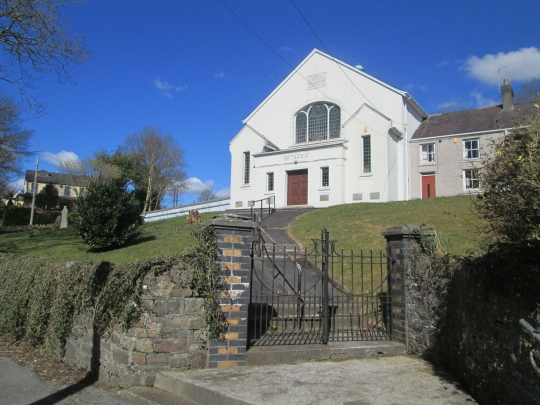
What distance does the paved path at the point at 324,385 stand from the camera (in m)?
4.62

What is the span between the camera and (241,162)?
104 feet

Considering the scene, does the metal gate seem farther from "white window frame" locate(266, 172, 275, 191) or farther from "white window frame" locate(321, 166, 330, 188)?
"white window frame" locate(266, 172, 275, 191)

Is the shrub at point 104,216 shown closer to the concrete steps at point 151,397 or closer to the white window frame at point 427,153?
the concrete steps at point 151,397

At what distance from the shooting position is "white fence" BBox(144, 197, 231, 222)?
3378cm

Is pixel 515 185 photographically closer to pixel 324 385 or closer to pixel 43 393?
pixel 324 385

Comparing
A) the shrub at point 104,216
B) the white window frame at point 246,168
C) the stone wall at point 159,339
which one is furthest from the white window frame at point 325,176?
the stone wall at point 159,339

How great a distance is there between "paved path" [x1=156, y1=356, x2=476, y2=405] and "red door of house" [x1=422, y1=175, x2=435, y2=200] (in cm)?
2403

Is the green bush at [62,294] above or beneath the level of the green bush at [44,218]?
beneath

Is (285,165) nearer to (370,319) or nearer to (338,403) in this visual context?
(370,319)

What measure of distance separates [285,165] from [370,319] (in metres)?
21.5

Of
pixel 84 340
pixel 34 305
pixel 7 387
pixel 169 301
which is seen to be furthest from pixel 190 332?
pixel 34 305

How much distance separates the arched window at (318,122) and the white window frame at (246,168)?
398 cm

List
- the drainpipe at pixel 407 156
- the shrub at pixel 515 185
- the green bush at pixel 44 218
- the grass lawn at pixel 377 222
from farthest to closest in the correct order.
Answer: the green bush at pixel 44 218 → the drainpipe at pixel 407 156 → the grass lawn at pixel 377 222 → the shrub at pixel 515 185

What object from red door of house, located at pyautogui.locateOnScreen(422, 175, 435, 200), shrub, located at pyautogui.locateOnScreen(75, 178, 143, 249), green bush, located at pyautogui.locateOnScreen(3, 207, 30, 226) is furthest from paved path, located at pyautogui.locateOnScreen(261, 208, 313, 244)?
green bush, located at pyautogui.locateOnScreen(3, 207, 30, 226)
